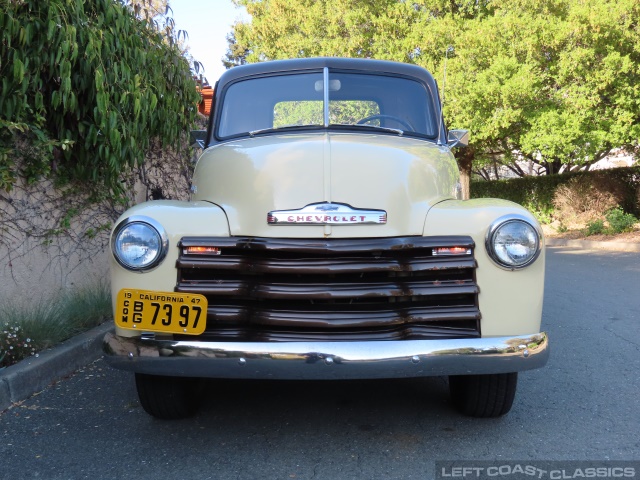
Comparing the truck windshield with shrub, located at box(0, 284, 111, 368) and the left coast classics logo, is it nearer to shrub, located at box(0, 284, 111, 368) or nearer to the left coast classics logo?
the left coast classics logo

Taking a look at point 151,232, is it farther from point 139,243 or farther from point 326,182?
point 326,182

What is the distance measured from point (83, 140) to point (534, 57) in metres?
12.9

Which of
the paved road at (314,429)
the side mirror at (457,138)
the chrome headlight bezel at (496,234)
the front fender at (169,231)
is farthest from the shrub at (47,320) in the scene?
the side mirror at (457,138)

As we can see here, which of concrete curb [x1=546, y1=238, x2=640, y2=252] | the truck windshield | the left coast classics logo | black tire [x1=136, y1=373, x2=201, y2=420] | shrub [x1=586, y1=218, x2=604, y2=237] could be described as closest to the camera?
the left coast classics logo

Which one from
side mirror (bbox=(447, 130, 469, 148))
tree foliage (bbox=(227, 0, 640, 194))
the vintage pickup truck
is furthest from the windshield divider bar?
tree foliage (bbox=(227, 0, 640, 194))

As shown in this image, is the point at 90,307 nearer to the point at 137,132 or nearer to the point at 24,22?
the point at 137,132

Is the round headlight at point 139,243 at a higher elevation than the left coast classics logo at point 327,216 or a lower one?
lower

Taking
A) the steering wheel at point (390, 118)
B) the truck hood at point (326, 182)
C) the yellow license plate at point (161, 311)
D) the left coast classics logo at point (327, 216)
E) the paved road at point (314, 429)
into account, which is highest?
the steering wheel at point (390, 118)

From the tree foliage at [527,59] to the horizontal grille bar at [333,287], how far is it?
12834mm

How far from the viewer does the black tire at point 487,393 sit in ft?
10.3

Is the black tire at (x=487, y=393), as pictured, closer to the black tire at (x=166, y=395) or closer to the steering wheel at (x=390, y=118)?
the black tire at (x=166, y=395)

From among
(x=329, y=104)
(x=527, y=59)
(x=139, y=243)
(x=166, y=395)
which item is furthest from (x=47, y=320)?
(x=527, y=59)

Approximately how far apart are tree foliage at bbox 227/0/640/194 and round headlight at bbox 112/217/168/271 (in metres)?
13.4

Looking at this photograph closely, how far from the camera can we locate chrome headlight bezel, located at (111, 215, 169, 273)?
2.83m
